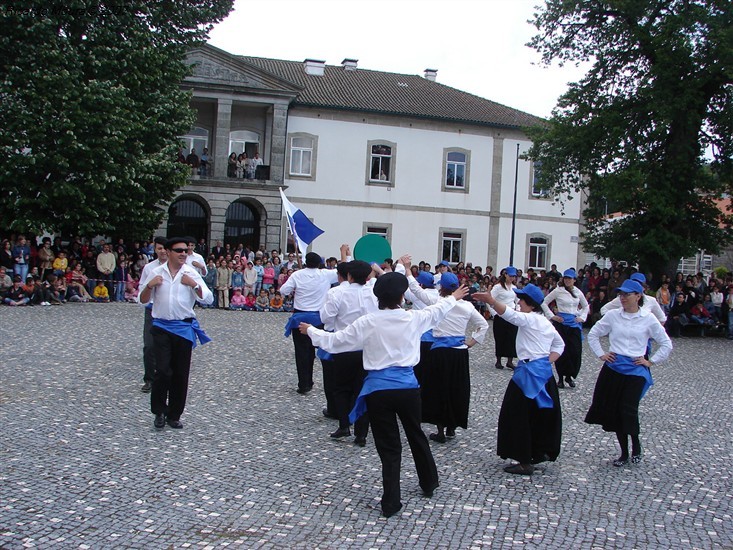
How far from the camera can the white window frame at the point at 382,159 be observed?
4000cm

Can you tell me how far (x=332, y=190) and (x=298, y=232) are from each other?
23.6m

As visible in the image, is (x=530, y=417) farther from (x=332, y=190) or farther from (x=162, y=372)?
(x=332, y=190)

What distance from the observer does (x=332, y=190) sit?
39625 mm

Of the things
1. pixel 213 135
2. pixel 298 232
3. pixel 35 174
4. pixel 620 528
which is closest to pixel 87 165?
pixel 35 174

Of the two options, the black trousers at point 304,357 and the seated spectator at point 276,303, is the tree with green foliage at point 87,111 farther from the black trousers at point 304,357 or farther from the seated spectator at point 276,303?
the black trousers at point 304,357

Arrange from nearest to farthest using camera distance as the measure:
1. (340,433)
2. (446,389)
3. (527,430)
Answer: (527,430) → (340,433) → (446,389)

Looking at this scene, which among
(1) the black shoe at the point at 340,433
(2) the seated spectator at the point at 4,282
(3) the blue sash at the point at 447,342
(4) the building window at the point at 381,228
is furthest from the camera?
(4) the building window at the point at 381,228

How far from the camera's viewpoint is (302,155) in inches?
1553

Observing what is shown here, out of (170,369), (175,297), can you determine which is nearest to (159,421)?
(170,369)

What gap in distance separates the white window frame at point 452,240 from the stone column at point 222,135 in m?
11.1

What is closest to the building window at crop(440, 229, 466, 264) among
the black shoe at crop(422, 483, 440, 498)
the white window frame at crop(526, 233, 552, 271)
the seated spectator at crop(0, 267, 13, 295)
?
the white window frame at crop(526, 233, 552, 271)

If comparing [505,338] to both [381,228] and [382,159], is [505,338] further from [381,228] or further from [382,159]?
[382,159]

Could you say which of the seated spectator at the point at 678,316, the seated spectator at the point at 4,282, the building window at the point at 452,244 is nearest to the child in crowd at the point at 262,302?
the seated spectator at the point at 4,282

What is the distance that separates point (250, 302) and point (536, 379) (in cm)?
1993
